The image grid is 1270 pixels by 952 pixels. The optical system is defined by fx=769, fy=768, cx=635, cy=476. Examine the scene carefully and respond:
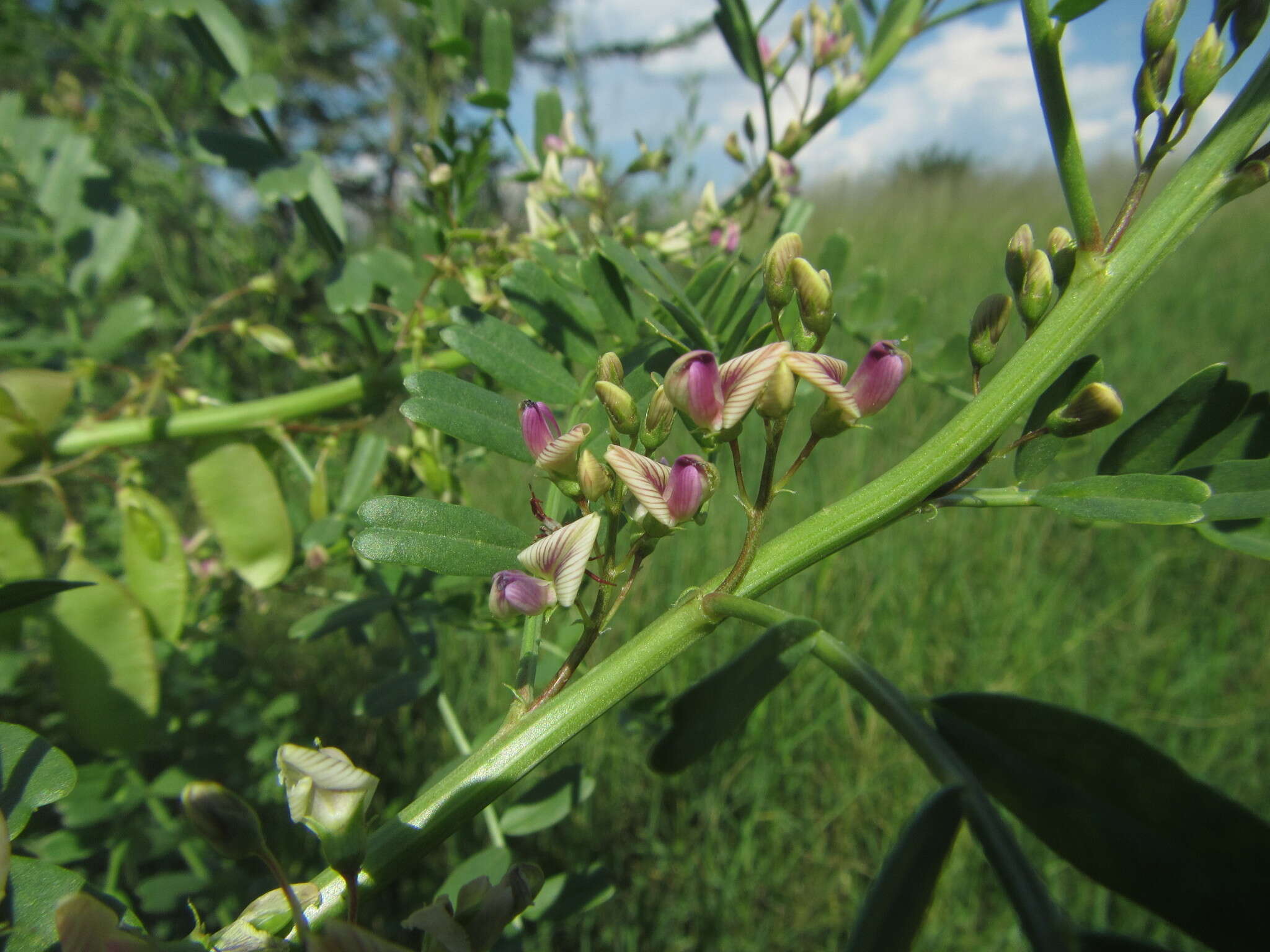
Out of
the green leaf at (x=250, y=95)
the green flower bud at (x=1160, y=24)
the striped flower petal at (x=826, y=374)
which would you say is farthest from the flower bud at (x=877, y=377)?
the green leaf at (x=250, y=95)

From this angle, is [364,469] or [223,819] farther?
[364,469]

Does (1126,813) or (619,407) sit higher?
(619,407)

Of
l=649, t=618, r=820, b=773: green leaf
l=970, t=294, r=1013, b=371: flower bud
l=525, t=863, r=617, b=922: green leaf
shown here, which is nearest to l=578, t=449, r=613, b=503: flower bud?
l=649, t=618, r=820, b=773: green leaf

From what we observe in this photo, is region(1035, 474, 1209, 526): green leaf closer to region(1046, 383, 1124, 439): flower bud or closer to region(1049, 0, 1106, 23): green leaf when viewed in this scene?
region(1046, 383, 1124, 439): flower bud

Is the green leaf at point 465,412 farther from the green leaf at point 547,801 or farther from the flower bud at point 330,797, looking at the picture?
the green leaf at point 547,801

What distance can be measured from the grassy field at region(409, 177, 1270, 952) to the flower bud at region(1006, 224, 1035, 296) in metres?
0.43

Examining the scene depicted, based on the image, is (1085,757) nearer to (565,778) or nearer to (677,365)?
(677,365)

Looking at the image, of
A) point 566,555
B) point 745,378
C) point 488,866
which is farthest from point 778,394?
point 488,866

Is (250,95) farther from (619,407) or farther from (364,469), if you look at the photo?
(619,407)

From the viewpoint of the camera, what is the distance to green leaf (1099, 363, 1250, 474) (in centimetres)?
46

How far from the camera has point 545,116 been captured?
0.87 m

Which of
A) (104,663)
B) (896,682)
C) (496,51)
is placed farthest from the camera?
(896,682)

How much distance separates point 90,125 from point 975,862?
184 centimetres

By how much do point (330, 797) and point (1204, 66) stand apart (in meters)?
0.53
